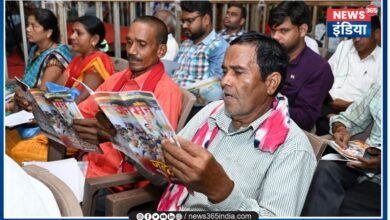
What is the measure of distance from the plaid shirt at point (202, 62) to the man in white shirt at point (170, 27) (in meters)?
0.44

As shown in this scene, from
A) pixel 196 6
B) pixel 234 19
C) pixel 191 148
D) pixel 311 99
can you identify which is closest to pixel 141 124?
pixel 191 148

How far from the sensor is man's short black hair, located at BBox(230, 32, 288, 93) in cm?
126

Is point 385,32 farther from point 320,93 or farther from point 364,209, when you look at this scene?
point 320,93

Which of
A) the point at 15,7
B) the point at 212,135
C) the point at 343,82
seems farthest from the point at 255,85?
the point at 15,7

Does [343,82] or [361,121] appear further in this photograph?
[343,82]

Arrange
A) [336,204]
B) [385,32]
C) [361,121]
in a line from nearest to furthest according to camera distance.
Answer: [385,32] → [336,204] → [361,121]

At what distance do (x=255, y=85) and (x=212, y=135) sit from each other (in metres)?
0.21

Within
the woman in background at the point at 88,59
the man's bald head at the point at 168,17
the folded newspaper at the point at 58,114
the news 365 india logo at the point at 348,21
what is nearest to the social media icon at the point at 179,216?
the folded newspaper at the point at 58,114

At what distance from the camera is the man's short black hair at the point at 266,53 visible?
1263 mm

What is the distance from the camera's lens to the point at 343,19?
1.26 metres

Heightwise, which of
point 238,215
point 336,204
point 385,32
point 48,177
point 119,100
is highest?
point 385,32

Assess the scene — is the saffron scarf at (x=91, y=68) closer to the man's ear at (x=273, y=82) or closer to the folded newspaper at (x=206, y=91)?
the folded newspaper at (x=206, y=91)

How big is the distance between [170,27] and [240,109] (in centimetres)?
236

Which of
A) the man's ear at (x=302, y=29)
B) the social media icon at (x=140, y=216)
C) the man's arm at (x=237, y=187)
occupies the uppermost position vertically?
the man's ear at (x=302, y=29)
